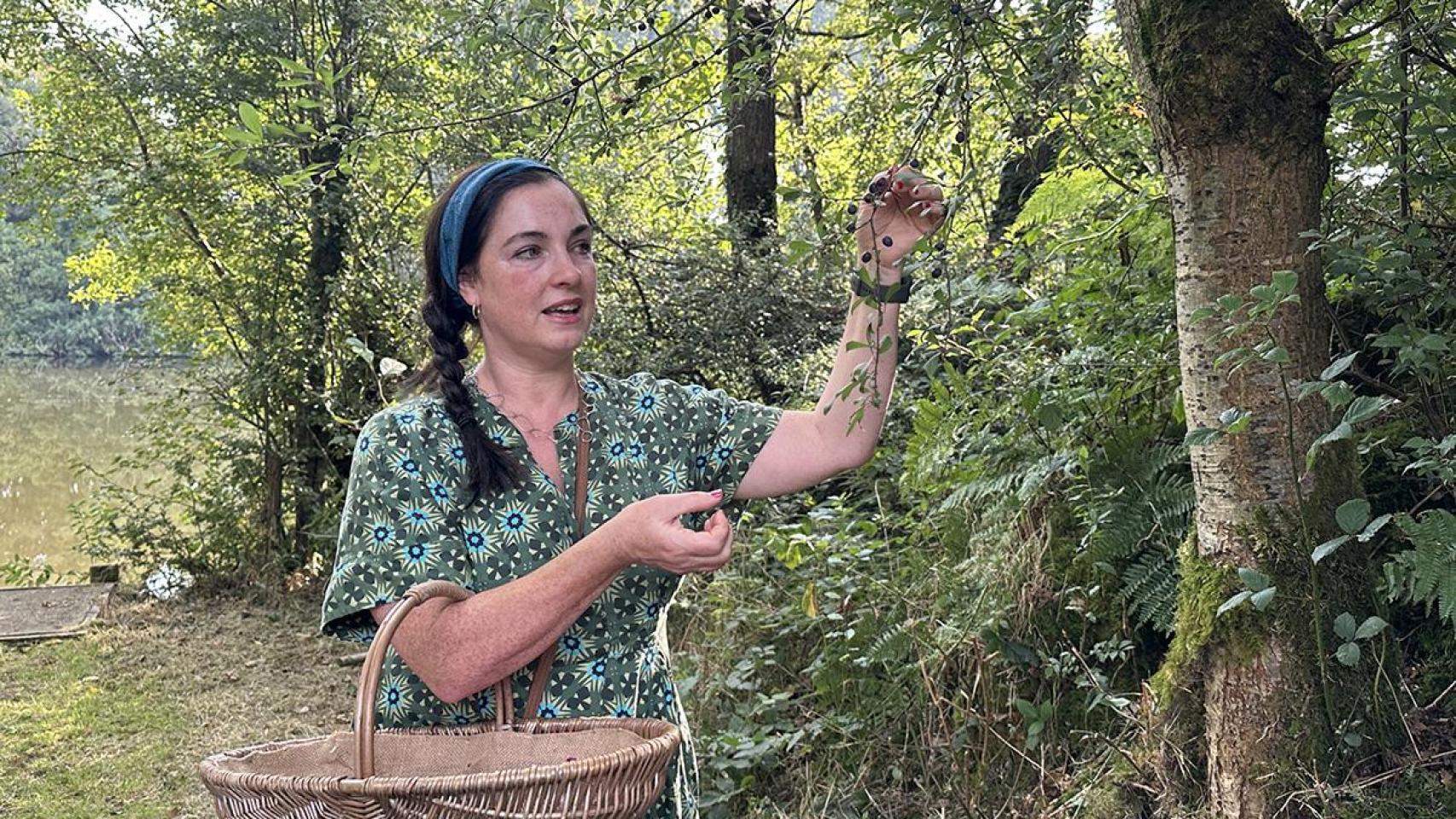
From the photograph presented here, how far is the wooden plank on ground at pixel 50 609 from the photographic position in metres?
7.09

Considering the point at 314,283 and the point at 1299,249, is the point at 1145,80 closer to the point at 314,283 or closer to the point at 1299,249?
the point at 1299,249

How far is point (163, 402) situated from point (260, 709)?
3.32 meters

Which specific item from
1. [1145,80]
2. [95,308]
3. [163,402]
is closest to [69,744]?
[163,402]

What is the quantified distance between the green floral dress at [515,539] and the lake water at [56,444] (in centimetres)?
733

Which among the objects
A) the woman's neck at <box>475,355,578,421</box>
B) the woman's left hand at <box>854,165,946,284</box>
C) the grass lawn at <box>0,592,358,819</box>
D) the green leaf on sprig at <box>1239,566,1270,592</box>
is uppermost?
the woman's left hand at <box>854,165,946,284</box>

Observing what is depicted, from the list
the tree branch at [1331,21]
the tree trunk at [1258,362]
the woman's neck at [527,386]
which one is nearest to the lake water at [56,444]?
the woman's neck at [527,386]

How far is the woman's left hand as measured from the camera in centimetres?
206

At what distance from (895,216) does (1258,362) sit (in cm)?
63

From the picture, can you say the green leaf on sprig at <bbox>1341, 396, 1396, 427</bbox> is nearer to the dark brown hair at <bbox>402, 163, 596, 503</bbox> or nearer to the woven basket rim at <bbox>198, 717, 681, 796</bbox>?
the woven basket rim at <bbox>198, 717, 681, 796</bbox>

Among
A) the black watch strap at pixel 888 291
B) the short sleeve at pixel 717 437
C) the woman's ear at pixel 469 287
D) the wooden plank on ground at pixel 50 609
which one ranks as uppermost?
the woman's ear at pixel 469 287

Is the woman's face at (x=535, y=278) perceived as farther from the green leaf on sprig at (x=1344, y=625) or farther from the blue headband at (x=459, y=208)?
the green leaf on sprig at (x=1344, y=625)

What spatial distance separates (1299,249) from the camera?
6.63ft

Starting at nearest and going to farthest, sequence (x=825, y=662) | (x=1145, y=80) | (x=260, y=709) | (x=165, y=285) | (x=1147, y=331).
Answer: (x=1145, y=80) < (x=1147, y=331) < (x=825, y=662) < (x=260, y=709) < (x=165, y=285)

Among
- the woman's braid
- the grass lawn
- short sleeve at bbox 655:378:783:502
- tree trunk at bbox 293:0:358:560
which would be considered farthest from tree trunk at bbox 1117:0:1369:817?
tree trunk at bbox 293:0:358:560
